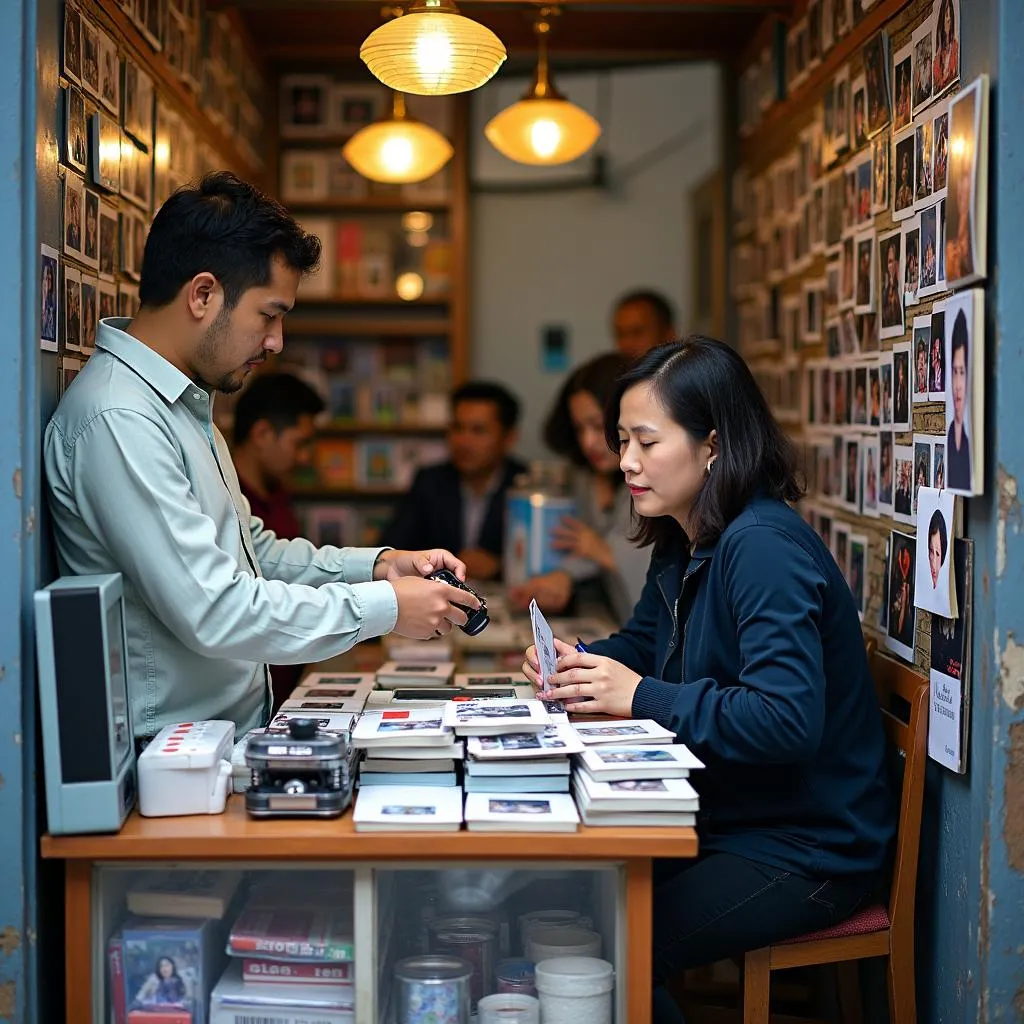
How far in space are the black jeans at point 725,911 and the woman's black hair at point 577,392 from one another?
6.33 ft

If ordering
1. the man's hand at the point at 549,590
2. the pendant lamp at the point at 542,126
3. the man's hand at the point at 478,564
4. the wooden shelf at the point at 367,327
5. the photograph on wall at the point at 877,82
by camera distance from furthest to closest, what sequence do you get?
1. the wooden shelf at the point at 367,327
2. the man's hand at the point at 478,564
3. the man's hand at the point at 549,590
4. the pendant lamp at the point at 542,126
5. the photograph on wall at the point at 877,82

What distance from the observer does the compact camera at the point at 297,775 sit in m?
2.19

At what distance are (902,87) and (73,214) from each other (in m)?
1.86

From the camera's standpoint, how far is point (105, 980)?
2246 mm

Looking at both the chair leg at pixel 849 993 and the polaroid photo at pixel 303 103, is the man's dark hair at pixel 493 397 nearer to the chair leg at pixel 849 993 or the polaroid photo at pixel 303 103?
the polaroid photo at pixel 303 103

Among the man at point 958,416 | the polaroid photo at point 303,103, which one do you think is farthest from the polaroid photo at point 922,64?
the polaroid photo at point 303,103

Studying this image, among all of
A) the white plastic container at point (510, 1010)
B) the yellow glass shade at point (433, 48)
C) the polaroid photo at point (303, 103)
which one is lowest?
the white plastic container at point (510, 1010)

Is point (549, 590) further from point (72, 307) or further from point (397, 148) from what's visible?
point (72, 307)

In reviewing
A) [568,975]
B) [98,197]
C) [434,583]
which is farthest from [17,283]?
[568,975]

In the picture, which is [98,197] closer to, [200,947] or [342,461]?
[200,947]

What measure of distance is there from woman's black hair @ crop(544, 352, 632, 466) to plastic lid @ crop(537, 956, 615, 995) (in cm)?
214

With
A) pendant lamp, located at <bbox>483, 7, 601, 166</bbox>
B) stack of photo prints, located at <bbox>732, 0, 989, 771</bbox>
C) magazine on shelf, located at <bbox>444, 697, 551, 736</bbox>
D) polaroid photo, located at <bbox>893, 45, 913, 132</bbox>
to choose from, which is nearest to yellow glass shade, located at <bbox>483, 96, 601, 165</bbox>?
pendant lamp, located at <bbox>483, 7, 601, 166</bbox>

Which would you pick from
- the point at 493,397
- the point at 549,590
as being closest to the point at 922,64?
the point at 549,590

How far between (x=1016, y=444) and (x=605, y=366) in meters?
2.23
